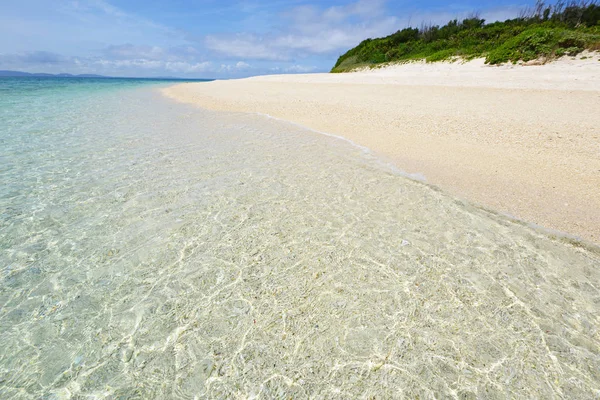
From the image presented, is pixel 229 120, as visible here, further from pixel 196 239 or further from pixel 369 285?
pixel 369 285

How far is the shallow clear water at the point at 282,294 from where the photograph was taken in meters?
2.36

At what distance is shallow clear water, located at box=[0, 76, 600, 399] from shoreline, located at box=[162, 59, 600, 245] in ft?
3.11

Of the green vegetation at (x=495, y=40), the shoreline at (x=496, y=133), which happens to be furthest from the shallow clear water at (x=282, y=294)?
the green vegetation at (x=495, y=40)

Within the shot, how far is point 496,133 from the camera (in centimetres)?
837

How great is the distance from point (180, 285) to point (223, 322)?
843 mm

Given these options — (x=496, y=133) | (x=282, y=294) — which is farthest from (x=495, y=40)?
(x=282, y=294)

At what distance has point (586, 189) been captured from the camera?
5176 mm

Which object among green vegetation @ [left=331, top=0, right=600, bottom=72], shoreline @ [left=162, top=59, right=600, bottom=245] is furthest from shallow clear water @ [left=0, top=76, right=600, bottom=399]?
green vegetation @ [left=331, top=0, right=600, bottom=72]

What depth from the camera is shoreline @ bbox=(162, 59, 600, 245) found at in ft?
16.6

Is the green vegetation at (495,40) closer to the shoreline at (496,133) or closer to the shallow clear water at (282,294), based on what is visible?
the shoreline at (496,133)

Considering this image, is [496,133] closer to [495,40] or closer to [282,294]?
[282,294]

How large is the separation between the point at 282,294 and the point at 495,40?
34804 mm

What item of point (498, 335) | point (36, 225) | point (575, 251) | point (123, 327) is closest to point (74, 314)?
point (123, 327)

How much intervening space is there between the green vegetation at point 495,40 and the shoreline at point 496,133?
2.82 m
